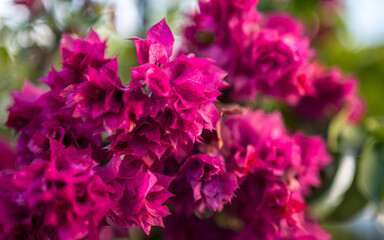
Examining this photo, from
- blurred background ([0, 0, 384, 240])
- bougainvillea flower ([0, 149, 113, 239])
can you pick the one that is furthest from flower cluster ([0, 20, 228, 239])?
blurred background ([0, 0, 384, 240])

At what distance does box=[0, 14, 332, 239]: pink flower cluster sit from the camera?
29 centimetres

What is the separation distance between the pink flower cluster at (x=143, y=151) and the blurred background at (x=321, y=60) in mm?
150

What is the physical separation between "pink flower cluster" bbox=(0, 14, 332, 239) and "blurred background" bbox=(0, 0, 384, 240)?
0.15 meters

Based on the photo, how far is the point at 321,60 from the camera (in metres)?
0.78

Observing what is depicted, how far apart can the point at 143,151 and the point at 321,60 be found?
1.91 ft

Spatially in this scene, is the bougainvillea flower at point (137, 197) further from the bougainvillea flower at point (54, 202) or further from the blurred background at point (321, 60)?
the blurred background at point (321, 60)

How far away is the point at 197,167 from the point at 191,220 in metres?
0.15

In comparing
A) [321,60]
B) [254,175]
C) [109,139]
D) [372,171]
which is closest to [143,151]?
[109,139]

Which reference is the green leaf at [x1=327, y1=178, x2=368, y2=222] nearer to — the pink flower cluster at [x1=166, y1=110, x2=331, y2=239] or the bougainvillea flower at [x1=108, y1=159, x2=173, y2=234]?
the pink flower cluster at [x1=166, y1=110, x2=331, y2=239]

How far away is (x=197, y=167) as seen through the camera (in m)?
0.36

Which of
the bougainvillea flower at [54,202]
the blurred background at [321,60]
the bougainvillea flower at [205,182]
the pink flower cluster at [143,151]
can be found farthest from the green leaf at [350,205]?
the bougainvillea flower at [54,202]

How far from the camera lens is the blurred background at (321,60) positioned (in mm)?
562

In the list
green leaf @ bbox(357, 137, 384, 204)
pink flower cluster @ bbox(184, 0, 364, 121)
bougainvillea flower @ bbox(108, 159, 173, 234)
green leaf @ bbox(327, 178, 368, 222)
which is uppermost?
pink flower cluster @ bbox(184, 0, 364, 121)

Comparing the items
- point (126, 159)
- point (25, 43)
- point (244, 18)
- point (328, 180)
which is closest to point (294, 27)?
point (244, 18)
